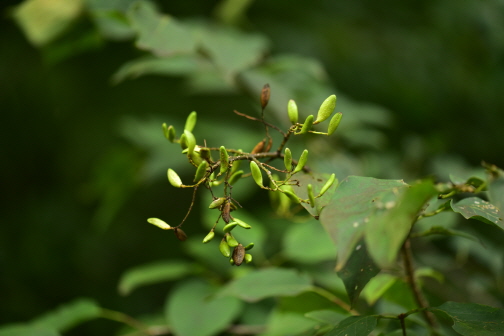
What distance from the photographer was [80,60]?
1770mm

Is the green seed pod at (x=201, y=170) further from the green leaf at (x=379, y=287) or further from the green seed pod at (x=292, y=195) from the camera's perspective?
the green leaf at (x=379, y=287)

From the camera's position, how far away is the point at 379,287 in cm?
62

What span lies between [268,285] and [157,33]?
56 cm

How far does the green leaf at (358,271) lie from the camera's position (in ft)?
1.28

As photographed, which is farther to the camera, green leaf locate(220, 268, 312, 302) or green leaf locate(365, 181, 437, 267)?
green leaf locate(220, 268, 312, 302)

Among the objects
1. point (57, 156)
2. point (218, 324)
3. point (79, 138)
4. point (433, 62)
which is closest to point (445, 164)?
point (433, 62)

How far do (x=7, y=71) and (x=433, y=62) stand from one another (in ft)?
6.42

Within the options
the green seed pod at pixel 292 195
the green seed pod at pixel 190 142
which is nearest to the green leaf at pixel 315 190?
the green seed pod at pixel 292 195

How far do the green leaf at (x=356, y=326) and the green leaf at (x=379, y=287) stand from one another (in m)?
0.18

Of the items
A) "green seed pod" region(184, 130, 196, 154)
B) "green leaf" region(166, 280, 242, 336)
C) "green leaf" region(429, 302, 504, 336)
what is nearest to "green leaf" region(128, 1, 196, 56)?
"green seed pod" region(184, 130, 196, 154)

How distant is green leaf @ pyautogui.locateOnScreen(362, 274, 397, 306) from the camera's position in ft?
1.96

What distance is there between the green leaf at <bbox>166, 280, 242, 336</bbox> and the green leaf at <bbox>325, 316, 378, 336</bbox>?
36 cm

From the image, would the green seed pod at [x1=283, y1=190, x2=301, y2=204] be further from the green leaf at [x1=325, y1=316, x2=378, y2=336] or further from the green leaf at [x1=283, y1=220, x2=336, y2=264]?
the green leaf at [x1=283, y1=220, x2=336, y2=264]

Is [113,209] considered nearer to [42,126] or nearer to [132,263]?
[132,263]
